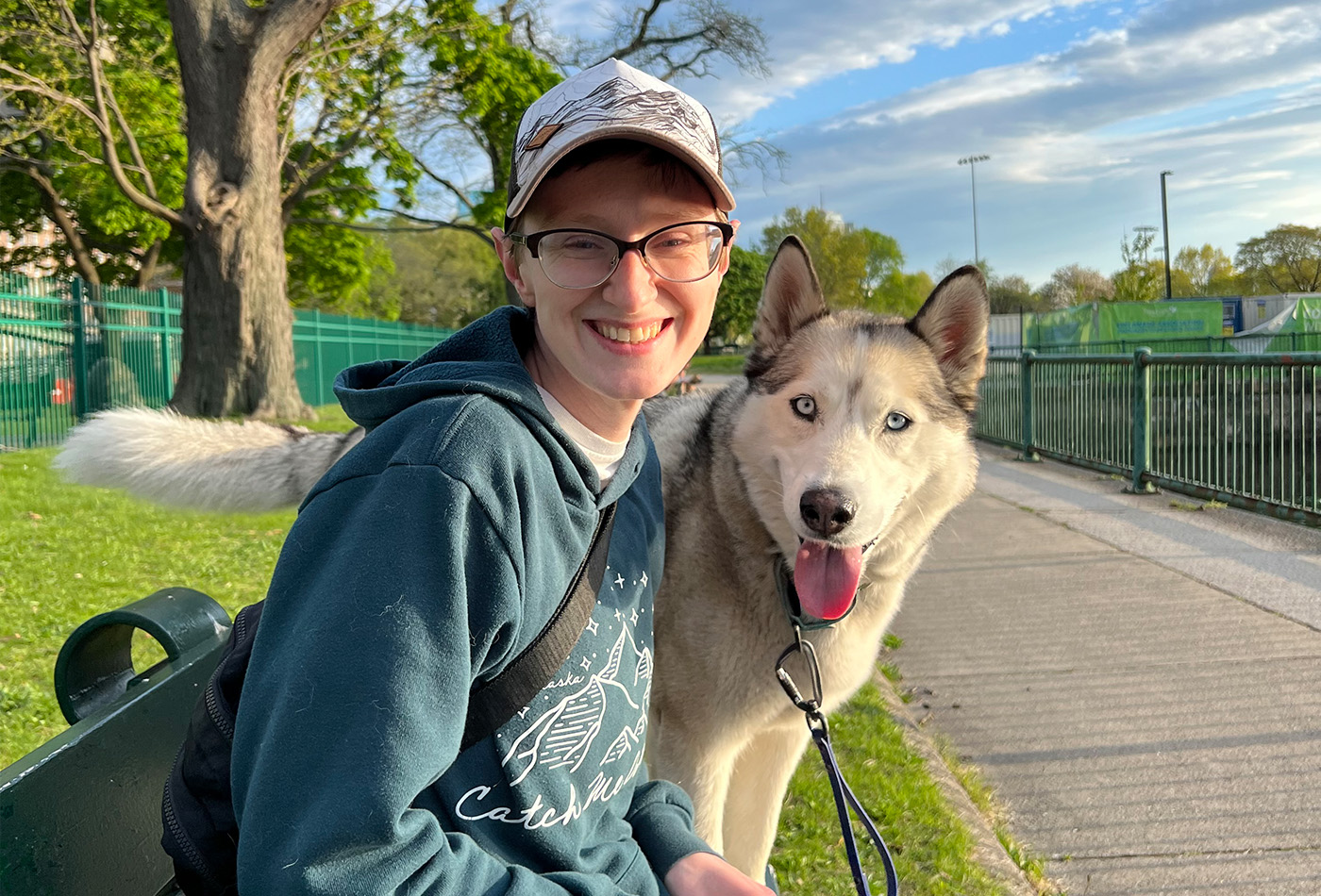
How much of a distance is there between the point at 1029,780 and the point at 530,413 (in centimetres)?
315

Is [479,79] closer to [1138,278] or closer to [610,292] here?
[610,292]

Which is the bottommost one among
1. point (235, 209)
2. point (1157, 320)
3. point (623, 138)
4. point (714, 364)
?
point (623, 138)

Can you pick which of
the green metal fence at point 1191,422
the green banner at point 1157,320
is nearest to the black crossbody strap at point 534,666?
the green metal fence at point 1191,422

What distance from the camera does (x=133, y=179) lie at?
18.5m

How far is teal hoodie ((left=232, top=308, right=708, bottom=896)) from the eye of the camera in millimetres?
1006

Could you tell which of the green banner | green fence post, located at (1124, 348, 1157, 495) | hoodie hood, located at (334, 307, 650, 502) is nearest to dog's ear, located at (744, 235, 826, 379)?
hoodie hood, located at (334, 307, 650, 502)

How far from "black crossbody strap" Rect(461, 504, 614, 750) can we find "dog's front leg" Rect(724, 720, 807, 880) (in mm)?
1646

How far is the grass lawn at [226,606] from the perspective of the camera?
3.01 m

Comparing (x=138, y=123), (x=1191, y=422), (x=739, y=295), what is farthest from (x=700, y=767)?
(x=739, y=295)

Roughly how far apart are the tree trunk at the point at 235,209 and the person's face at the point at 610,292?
12983mm

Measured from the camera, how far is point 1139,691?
14.3 ft

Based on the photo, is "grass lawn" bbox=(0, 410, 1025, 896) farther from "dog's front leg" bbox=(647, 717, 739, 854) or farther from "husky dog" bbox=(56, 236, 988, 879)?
"dog's front leg" bbox=(647, 717, 739, 854)

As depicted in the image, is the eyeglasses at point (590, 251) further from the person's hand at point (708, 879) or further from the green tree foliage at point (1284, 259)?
the green tree foliage at point (1284, 259)

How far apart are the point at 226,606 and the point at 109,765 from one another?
12.1 feet
